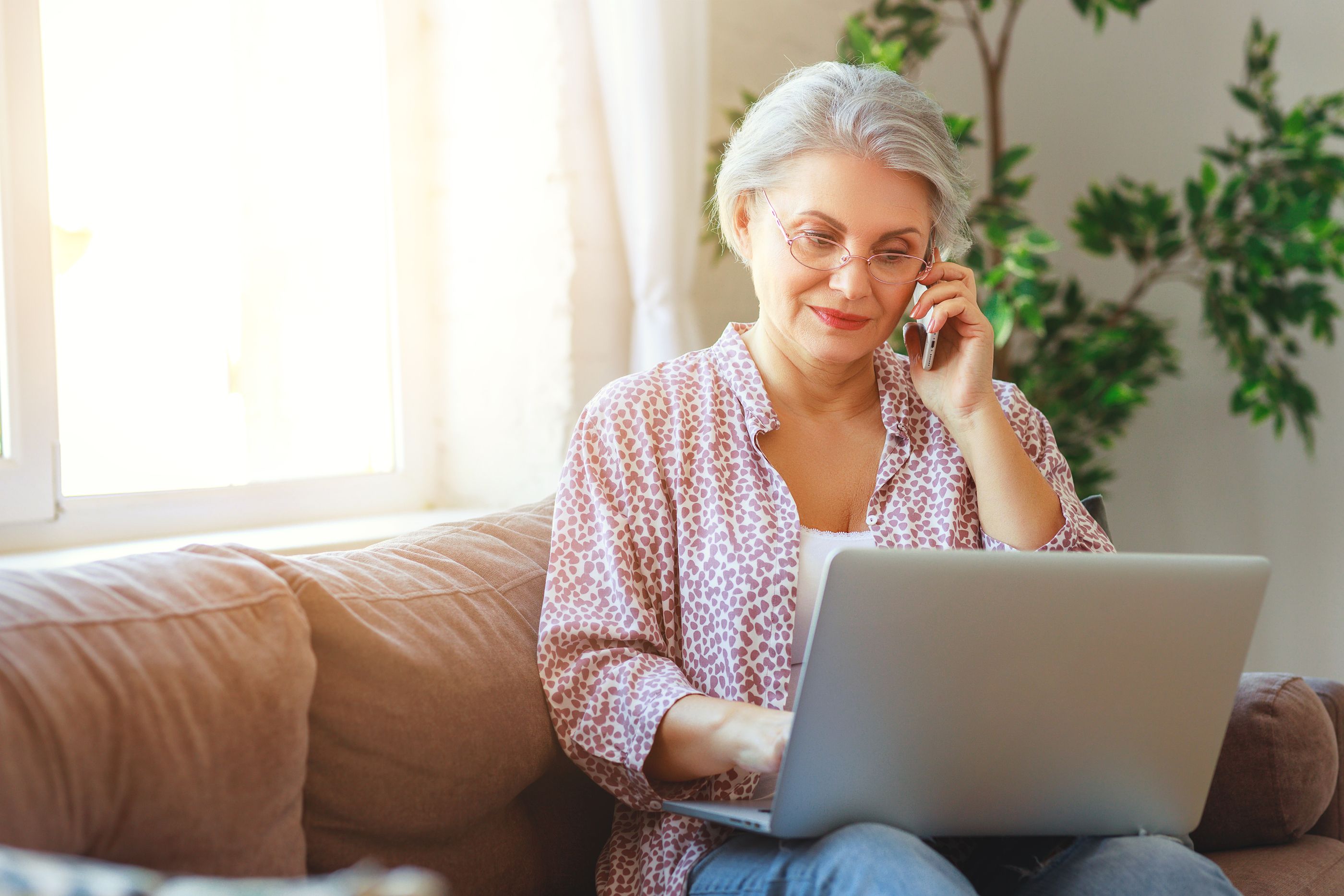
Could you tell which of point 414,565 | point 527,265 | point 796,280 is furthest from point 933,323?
point 527,265

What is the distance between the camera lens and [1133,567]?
919 mm

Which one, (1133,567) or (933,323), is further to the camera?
(933,323)

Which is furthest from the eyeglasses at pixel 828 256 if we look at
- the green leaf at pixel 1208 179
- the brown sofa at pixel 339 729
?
the green leaf at pixel 1208 179

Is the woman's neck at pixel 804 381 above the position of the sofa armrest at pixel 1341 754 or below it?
above

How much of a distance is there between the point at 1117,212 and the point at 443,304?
4.83 ft

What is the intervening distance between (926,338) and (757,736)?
63 cm

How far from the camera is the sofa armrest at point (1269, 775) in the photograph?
1412 mm

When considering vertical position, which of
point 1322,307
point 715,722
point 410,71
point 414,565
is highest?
point 410,71

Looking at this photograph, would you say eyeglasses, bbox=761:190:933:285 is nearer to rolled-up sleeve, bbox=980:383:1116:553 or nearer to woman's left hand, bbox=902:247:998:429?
woman's left hand, bbox=902:247:998:429

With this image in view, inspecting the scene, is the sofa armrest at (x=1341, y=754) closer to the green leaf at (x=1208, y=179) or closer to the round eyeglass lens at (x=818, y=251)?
the round eyeglass lens at (x=818, y=251)

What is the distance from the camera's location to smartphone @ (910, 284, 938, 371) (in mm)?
1439

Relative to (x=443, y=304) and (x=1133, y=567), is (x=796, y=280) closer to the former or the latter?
(x=1133, y=567)

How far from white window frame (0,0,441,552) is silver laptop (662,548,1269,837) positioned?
1.34 m

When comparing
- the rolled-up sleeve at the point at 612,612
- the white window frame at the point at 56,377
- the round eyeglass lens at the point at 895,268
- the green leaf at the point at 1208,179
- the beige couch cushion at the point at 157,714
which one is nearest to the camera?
the beige couch cushion at the point at 157,714
